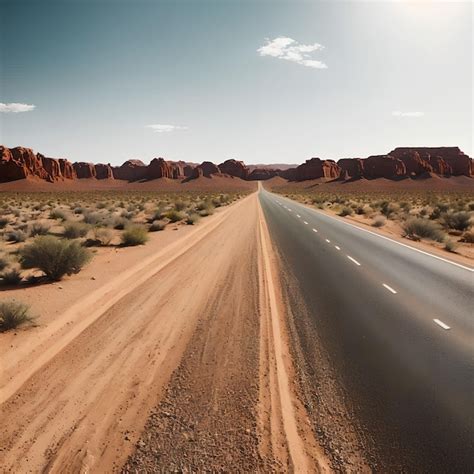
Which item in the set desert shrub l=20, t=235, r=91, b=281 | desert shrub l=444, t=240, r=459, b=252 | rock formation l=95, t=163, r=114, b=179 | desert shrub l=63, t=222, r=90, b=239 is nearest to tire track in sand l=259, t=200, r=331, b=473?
desert shrub l=20, t=235, r=91, b=281

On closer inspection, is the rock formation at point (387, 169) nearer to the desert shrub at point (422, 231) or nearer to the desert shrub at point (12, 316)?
the desert shrub at point (422, 231)

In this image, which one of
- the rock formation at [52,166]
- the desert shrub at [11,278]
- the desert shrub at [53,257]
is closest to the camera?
the desert shrub at [11,278]

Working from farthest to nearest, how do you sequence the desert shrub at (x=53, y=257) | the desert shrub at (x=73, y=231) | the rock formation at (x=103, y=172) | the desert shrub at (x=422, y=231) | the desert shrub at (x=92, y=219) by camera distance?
1. the rock formation at (x=103, y=172)
2. the desert shrub at (x=92, y=219)
3. the desert shrub at (x=422, y=231)
4. the desert shrub at (x=73, y=231)
5. the desert shrub at (x=53, y=257)

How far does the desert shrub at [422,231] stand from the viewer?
16.9 meters

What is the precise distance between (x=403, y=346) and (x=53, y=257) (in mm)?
8466

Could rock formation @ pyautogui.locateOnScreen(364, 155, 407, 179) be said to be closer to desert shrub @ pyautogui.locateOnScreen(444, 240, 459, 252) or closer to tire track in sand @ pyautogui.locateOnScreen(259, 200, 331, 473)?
desert shrub @ pyautogui.locateOnScreen(444, 240, 459, 252)

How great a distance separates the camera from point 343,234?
17.7 m

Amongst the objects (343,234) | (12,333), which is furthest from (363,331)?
(343,234)

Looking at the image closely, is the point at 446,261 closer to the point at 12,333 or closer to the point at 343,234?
the point at 343,234

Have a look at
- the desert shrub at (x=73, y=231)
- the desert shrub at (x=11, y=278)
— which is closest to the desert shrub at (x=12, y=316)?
the desert shrub at (x=11, y=278)

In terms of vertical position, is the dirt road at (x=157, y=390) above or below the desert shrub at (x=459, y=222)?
below

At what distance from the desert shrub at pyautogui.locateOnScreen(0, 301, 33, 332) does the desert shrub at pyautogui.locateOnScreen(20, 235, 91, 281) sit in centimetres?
281

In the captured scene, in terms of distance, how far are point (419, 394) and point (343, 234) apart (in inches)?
563

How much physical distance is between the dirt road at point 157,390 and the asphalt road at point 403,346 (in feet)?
2.68
